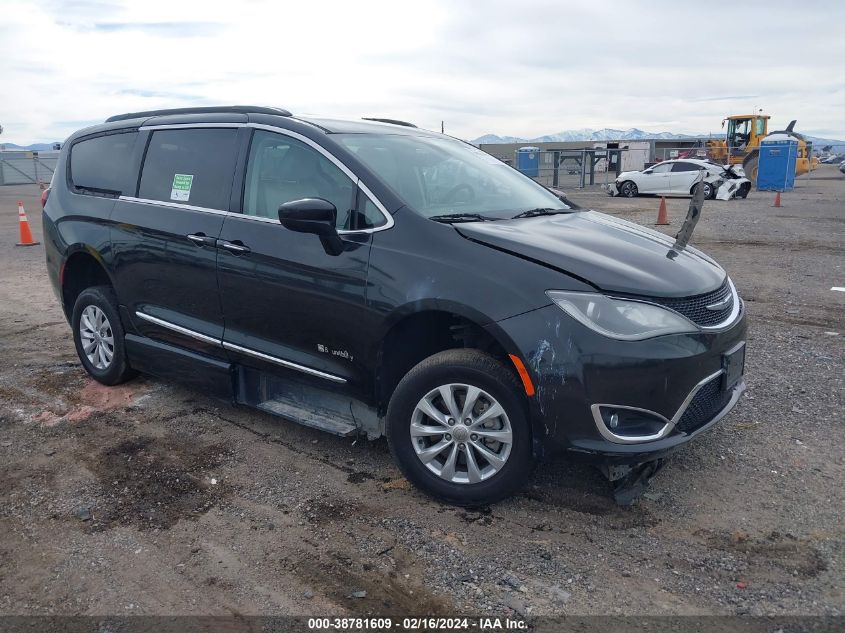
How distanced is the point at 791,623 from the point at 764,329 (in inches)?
179

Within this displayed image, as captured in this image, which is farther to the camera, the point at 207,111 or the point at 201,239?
the point at 207,111

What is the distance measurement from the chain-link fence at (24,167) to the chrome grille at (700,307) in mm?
41955

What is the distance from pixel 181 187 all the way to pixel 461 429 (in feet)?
8.30

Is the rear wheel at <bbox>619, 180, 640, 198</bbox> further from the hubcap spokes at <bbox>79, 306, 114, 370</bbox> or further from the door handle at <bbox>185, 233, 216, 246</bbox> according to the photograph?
the door handle at <bbox>185, 233, 216, 246</bbox>

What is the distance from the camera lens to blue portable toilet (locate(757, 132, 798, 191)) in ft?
92.0

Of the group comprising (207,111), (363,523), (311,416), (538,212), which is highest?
(207,111)

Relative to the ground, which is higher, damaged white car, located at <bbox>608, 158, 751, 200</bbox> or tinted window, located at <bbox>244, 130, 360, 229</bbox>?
tinted window, located at <bbox>244, 130, 360, 229</bbox>

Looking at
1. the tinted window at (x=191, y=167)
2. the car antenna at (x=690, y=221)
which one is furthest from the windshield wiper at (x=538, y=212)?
the tinted window at (x=191, y=167)

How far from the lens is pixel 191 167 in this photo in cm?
459

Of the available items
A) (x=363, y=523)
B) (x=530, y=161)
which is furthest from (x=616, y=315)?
(x=530, y=161)

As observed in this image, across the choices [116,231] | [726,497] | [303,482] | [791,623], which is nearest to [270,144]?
[116,231]

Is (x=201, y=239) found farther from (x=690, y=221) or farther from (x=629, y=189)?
(x=629, y=189)

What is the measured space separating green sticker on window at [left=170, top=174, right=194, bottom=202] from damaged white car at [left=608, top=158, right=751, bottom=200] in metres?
21.1

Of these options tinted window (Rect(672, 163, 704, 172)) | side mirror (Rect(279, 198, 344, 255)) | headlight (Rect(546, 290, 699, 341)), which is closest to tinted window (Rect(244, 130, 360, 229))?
side mirror (Rect(279, 198, 344, 255))
